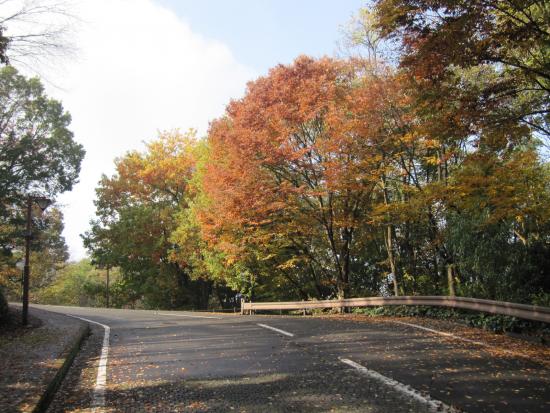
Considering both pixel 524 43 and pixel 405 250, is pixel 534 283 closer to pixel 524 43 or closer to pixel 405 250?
pixel 524 43

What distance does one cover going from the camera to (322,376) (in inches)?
225

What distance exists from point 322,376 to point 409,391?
1.20m

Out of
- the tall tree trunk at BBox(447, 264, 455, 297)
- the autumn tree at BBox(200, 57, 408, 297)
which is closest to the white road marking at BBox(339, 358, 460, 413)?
the tall tree trunk at BBox(447, 264, 455, 297)

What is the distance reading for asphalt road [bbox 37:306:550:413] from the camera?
15.2 ft

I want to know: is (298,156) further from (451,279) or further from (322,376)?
(322,376)

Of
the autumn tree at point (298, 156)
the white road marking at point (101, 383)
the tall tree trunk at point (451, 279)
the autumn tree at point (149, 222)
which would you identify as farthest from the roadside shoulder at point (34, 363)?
the autumn tree at point (149, 222)

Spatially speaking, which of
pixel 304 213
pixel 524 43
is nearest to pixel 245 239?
pixel 304 213

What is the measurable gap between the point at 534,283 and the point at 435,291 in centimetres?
821

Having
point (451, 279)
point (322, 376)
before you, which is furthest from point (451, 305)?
point (322, 376)

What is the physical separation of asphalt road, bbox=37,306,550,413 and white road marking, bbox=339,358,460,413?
0.5 inches

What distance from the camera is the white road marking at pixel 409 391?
170 inches

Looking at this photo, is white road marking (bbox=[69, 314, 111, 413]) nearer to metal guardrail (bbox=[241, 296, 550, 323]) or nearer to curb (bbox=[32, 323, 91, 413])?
curb (bbox=[32, 323, 91, 413])

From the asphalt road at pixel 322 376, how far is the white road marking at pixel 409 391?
12 millimetres

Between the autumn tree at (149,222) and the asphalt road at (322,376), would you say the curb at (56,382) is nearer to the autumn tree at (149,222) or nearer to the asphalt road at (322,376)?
the asphalt road at (322,376)
